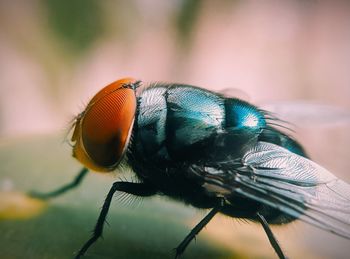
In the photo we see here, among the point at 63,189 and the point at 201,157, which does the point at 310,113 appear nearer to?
the point at 201,157

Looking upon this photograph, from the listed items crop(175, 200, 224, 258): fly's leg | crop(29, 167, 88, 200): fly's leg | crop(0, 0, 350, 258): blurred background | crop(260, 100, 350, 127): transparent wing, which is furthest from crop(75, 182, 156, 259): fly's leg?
crop(0, 0, 350, 258): blurred background

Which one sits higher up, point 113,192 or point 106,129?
point 106,129

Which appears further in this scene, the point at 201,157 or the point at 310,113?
the point at 310,113

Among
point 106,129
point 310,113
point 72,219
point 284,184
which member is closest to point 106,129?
point 106,129

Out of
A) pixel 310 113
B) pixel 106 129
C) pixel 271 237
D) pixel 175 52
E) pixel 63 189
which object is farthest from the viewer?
pixel 175 52

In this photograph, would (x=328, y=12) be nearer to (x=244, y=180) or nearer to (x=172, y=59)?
(x=172, y=59)

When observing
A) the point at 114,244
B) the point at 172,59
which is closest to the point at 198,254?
the point at 114,244

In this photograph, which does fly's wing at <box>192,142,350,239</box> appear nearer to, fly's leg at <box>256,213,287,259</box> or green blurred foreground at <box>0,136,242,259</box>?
fly's leg at <box>256,213,287,259</box>
